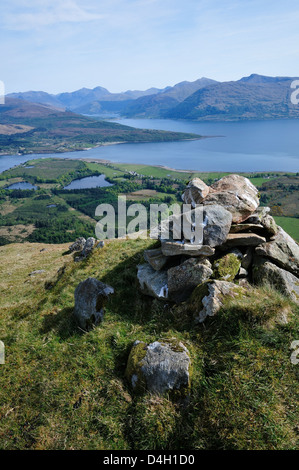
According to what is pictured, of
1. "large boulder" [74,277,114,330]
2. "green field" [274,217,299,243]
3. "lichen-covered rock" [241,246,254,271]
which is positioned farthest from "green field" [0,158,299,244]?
"large boulder" [74,277,114,330]

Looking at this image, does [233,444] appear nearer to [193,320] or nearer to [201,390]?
[201,390]

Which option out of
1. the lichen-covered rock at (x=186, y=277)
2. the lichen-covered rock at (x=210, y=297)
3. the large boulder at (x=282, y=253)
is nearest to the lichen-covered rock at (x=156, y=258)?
the lichen-covered rock at (x=186, y=277)

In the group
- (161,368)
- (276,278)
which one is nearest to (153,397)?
(161,368)

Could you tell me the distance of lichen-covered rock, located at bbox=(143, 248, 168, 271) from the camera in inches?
491

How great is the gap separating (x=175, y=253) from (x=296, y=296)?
4999 millimetres

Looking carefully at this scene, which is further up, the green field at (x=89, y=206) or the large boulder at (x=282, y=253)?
the large boulder at (x=282, y=253)

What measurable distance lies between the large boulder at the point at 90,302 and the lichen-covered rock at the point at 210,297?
416 cm

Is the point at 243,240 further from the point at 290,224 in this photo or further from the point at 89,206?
the point at 89,206

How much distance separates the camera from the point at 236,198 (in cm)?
1339

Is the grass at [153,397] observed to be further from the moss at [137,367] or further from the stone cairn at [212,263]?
the stone cairn at [212,263]

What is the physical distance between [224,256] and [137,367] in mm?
5920

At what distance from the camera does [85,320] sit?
38.5 ft

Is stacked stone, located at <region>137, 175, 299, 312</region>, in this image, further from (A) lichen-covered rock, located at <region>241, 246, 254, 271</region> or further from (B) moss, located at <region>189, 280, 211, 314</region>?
(B) moss, located at <region>189, 280, 211, 314</region>

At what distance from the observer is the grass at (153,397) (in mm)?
6902
